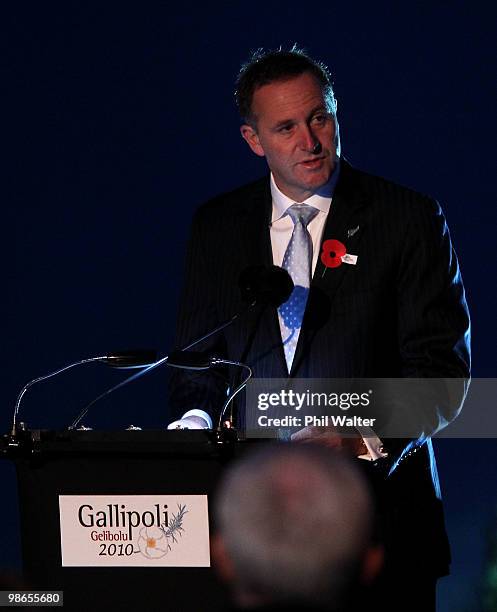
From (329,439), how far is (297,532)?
2.96ft

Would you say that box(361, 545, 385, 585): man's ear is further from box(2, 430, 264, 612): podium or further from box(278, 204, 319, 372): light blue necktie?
box(278, 204, 319, 372): light blue necktie

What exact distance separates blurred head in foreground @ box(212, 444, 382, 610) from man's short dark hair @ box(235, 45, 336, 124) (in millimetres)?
1656

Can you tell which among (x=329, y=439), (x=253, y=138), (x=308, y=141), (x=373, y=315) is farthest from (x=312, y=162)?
(x=329, y=439)

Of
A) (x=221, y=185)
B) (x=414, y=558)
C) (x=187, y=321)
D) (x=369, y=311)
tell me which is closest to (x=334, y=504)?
(x=414, y=558)

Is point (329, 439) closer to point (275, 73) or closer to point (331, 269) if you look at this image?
point (331, 269)

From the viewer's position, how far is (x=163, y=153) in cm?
417

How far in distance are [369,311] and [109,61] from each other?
66.4 inches

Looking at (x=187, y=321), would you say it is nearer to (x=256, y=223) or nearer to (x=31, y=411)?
(x=256, y=223)

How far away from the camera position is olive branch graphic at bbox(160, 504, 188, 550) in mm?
2336

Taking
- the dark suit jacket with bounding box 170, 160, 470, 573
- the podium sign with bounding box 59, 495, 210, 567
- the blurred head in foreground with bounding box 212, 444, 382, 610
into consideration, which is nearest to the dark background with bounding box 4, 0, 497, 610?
the dark suit jacket with bounding box 170, 160, 470, 573

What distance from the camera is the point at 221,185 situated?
4137 mm

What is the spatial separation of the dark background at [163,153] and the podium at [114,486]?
6.05 ft

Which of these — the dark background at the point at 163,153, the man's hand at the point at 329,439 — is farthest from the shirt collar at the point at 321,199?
the dark background at the point at 163,153

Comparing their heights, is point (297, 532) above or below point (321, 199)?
below
